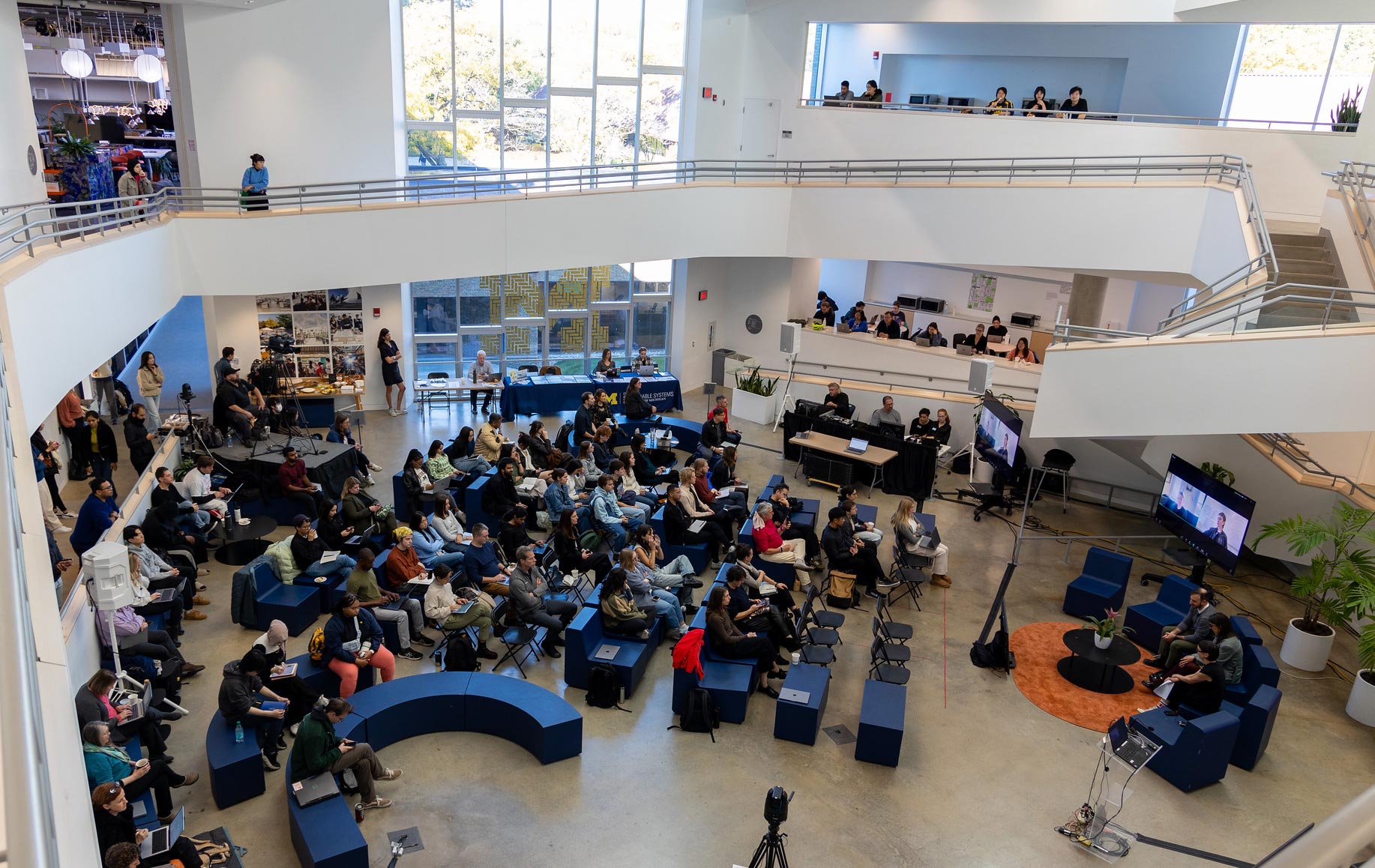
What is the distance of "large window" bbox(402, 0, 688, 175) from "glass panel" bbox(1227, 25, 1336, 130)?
11686 mm

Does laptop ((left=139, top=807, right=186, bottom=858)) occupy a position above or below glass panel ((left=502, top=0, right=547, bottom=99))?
below

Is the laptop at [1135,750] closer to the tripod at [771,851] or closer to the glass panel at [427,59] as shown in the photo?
the tripod at [771,851]

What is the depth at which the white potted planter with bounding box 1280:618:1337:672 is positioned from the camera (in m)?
10.8

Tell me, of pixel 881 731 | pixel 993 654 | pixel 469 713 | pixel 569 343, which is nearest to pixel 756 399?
pixel 569 343

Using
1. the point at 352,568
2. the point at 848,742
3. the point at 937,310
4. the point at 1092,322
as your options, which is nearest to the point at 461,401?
the point at 352,568

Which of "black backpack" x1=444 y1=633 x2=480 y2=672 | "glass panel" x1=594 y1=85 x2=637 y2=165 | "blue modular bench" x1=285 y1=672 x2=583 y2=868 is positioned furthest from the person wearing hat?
"glass panel" x1=594 y1=85 x2=637 y2=165

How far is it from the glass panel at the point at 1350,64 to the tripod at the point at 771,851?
61.9 ft

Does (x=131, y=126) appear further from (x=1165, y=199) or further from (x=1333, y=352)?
(x=1333, y=352)

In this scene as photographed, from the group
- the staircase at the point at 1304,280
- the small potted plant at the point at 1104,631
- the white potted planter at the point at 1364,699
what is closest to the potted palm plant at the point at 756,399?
the staircase at the point at 1304,280

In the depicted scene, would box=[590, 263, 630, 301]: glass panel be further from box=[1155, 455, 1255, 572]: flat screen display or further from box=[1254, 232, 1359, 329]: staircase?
box=[1254, 232, 1359, 329]: staircase

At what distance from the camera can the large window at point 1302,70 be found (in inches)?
746

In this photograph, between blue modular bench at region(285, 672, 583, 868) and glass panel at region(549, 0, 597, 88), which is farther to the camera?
glass panel at region(549, 0, 597, 88)

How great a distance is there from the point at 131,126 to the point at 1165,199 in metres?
25.8

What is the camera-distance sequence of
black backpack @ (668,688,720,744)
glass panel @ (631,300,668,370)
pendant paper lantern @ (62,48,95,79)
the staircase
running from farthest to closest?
glass panel @ (631,300,668,370) → pendant paper lantern @ (62,48,95,79) → the staircase → black backpack @ (668,688,720,744)
